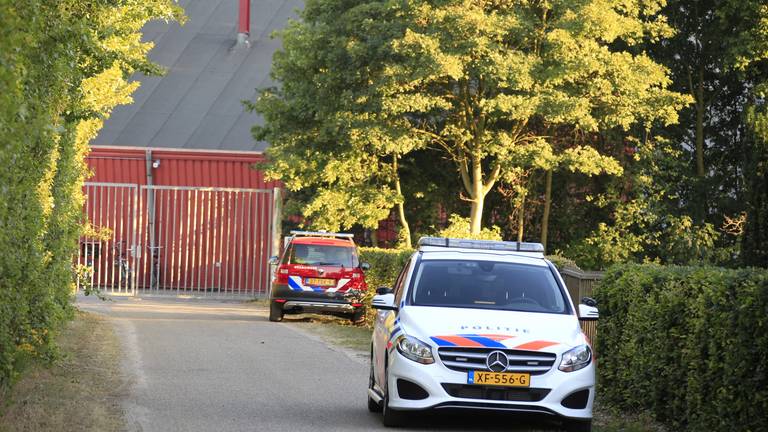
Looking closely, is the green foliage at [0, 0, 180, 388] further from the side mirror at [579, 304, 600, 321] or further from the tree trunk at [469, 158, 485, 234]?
the tree trunk at [469, 158, 485, 234]

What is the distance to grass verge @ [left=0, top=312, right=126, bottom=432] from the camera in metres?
→ 11.3

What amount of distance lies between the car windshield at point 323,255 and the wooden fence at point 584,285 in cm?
1063

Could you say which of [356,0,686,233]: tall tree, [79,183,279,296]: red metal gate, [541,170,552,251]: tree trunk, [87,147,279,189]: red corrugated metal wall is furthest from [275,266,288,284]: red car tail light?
[87,147,279,189]: red corrugated metal wall

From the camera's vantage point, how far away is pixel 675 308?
1241 centimetres

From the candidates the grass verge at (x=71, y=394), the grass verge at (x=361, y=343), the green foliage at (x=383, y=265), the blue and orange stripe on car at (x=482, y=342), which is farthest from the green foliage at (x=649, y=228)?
the blue and orange stripe on car at (x=482, y=342)

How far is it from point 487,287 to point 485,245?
3.37 feet

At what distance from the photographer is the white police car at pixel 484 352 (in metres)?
11.7

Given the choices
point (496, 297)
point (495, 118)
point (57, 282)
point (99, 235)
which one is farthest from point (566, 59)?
point (496, 297)

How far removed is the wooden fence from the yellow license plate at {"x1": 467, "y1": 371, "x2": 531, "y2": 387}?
498 cm

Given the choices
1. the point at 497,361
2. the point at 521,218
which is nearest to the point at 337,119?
the point at 521,218

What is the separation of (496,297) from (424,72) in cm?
1910

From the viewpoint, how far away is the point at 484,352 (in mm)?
11719

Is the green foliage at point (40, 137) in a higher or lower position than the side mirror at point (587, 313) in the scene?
higher

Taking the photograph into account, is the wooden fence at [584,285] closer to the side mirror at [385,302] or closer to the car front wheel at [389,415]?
the side mirror at [385,302]
